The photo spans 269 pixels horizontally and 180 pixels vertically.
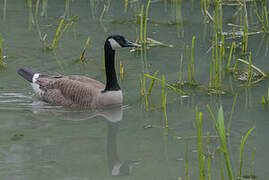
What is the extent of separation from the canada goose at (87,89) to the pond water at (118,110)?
197 millimetres

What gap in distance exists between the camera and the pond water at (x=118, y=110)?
20.0 feet

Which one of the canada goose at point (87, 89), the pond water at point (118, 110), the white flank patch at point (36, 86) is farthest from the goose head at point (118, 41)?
the white flank patch at point (36, 86)

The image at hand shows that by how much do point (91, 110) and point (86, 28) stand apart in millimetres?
3702

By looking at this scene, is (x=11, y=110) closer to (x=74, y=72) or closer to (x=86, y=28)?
(x=74, y=72)

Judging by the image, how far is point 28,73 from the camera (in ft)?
29.1

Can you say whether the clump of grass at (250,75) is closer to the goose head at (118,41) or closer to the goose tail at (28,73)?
the goose head at (118,41)

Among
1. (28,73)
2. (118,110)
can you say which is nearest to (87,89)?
(118,110)

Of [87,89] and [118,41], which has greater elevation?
[118,41]

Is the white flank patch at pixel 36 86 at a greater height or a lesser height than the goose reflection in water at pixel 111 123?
greater

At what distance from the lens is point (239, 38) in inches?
428

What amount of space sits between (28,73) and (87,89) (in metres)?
1.14

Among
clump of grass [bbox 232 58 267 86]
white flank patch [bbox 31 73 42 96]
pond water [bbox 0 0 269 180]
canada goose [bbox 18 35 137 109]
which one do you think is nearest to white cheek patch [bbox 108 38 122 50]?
canada goose [bbox 18 35 137 109]

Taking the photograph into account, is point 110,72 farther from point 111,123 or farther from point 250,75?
point 250,75

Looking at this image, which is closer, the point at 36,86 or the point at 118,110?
the point at 118,110
